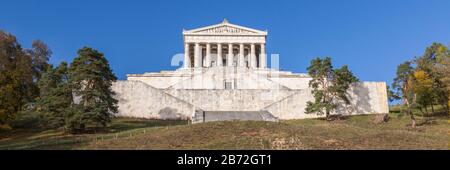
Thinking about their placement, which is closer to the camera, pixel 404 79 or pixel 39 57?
pixel 404 79

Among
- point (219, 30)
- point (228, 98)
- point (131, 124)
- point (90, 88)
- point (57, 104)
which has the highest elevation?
point (219, 30)

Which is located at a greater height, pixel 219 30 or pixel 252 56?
pixel 219 30

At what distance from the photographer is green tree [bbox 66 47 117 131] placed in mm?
34812

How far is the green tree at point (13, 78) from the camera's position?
36656 millimetres

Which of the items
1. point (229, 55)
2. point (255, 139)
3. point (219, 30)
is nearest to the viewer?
point (255, 139)

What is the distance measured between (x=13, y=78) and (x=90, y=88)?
9.00 metres

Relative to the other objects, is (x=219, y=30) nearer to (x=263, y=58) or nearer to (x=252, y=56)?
(x=252, y=56)

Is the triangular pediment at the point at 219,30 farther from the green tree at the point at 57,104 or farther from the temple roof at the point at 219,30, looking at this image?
the green tree at the point at 57,104

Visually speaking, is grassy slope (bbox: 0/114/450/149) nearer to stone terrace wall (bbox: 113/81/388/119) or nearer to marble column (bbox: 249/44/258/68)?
stone terrace wall (bbox: 113/81/388/119)

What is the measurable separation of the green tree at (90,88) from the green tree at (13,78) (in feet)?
19.4

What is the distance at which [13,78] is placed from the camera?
39719 millimetres

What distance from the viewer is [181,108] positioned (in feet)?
157

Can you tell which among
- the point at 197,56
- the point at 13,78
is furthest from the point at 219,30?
the point at 13,78
